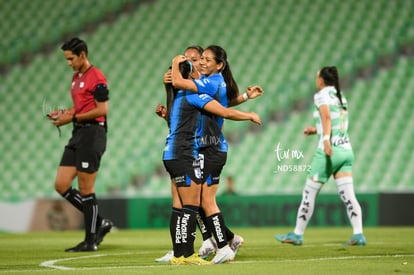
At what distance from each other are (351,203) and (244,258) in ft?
6.71

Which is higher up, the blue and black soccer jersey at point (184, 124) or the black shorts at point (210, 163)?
the blue and black soccer jersey at point (184, 124)

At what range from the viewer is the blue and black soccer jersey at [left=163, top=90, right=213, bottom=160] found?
6.94 meters

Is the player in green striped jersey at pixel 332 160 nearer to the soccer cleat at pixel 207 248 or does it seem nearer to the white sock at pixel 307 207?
the white sock at pixel 307 207

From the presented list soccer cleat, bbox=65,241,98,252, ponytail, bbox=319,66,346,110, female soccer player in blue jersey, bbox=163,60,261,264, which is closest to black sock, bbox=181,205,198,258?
female soccer player in blue jersey, bbox=163,60,261,264

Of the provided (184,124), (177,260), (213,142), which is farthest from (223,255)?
(184,124)

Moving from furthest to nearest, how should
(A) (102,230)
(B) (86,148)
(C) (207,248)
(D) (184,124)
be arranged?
(A) (102,230) → (B) (86,148) → (C) (207,248) → (D) (184,124)

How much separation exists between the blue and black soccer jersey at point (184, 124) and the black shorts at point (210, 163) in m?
0.14

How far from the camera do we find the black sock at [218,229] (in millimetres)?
7098

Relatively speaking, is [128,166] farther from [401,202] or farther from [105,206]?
[401,202]

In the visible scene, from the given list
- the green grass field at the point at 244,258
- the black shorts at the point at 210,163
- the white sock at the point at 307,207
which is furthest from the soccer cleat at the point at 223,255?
the white sock at the point at 307,207

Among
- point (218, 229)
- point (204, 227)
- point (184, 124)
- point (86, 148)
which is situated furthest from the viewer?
point (86, 148)

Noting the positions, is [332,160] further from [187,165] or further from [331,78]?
[187,165]

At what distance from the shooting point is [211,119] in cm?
721

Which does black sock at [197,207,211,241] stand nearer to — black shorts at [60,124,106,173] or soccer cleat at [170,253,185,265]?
soccer cleat at [170,253,185,265]
